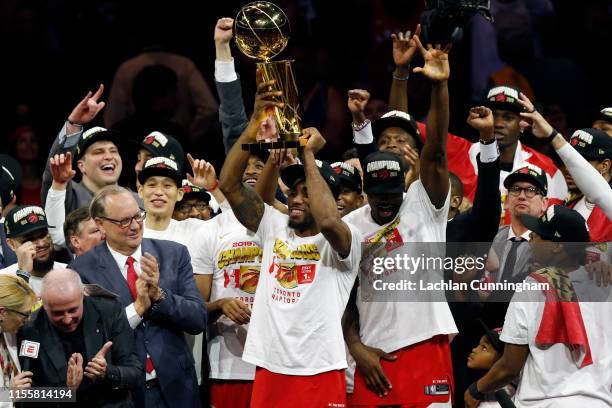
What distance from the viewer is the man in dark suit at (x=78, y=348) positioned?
241 inches

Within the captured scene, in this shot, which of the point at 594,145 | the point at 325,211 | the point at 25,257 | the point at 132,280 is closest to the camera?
the point at 325,211

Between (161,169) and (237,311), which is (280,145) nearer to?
(237,311)

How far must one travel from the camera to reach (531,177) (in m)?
7.48

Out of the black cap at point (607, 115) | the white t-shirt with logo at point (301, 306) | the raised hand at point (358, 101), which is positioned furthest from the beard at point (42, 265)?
the black cap at point (607, 115)

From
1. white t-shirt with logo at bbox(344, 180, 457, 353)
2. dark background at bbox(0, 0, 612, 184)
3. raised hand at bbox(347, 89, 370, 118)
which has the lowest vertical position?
white t-shirt with logo at bbox(344, 180, 457, 353)

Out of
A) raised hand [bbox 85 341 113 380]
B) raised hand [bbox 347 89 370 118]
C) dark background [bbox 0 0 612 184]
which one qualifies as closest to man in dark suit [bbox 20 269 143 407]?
raised hand [bbox 85 341 113 380]

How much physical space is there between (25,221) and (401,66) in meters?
2.46

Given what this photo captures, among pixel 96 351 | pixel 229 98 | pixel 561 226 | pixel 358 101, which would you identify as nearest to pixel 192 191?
pixel 229 98

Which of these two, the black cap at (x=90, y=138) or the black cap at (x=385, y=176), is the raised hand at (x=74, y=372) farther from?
the black cap at (x=90, y=138)

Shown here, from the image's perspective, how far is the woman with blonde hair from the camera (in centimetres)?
607

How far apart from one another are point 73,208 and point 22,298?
6.31 feet

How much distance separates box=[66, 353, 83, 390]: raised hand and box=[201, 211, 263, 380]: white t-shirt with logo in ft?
4.71

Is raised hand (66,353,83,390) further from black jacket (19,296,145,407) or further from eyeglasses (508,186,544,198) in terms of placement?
eyeglasses (508,186,544,198)

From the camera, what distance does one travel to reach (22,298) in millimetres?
6160
